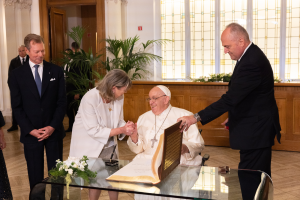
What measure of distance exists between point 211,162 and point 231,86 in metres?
2.98

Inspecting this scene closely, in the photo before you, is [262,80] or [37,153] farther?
[37,153]

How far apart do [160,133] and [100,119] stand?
2.38 ft

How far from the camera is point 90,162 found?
2885mm

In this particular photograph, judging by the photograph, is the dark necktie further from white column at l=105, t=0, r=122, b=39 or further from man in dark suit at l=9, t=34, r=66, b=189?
white column at l=105, t=0, r=122, b=39

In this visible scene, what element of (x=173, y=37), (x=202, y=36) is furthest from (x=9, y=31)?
(x=202, y=36)

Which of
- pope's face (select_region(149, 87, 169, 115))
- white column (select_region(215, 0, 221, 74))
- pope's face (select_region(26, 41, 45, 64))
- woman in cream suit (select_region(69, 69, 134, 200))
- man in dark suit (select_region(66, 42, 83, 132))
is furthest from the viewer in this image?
white column (select_region(215, 0, 221, 74))

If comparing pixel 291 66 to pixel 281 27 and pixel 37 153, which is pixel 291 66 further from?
pixel 37 153

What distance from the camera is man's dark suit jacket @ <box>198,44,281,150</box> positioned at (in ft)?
9.61

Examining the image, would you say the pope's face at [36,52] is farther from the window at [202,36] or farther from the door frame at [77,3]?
the window at [202,36]

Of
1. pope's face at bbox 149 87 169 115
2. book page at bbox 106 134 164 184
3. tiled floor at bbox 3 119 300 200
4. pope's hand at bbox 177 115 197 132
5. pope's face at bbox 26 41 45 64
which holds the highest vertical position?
pope's face at bbox 26 41 45 64

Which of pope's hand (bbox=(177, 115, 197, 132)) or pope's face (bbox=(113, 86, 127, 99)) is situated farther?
pope's face (bbox=(113, 86, 127, 99))

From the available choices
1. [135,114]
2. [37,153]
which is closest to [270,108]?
[37,153]

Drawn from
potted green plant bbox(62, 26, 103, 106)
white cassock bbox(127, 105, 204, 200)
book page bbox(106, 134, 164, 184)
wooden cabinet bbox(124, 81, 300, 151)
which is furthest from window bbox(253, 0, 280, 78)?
book page bbox(106, 134, 164, 184)

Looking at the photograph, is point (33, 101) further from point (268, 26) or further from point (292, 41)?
point (292, 41)
